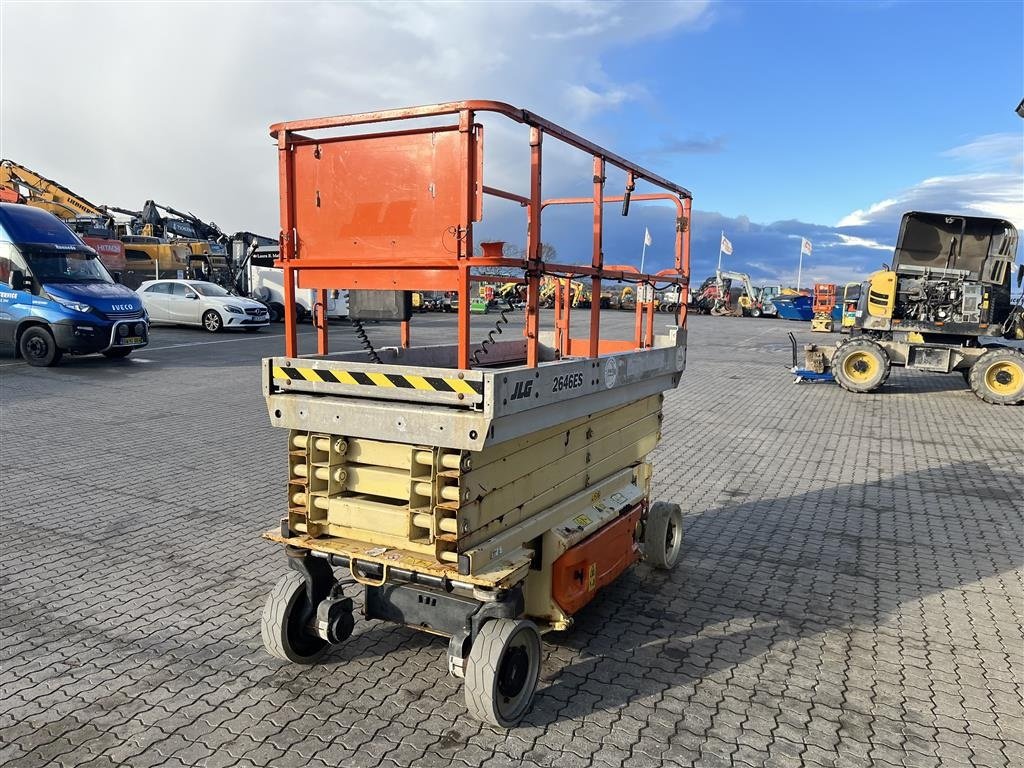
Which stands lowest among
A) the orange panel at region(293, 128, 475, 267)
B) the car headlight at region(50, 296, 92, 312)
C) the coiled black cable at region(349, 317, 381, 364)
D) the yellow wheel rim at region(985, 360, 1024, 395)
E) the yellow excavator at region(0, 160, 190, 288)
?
the yellow wheel rim at region(985, 360, 1024, 395)

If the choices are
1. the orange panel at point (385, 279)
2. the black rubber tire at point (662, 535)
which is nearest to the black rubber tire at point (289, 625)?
the orange panel at point (385, 279)

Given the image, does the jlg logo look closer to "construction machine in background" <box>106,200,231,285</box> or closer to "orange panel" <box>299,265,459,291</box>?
"orange panel" <box>299,265,459,291</box>

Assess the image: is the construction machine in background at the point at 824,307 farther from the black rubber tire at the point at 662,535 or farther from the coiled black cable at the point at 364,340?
the coiled black cable at the point at 364,340

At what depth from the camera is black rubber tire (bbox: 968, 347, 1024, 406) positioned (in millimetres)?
13312

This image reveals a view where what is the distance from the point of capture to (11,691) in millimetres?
3697

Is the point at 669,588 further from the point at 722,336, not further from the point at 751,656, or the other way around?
the point at 722,336

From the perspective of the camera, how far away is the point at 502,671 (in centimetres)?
343

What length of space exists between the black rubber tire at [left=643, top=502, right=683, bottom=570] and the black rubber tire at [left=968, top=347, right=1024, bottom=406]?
11152mm

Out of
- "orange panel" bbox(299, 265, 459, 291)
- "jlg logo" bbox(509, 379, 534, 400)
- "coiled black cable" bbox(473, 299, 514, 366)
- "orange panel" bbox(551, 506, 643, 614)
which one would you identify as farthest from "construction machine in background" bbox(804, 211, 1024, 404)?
"orange panel" bbox(299, 265, 459, 291)

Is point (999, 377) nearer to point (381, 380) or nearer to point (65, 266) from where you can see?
point (381, 380)

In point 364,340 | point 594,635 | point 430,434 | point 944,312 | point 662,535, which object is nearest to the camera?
point 430,434

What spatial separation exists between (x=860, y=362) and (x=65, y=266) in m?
16.6

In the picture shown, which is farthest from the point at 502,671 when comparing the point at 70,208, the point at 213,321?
the point at 70,208

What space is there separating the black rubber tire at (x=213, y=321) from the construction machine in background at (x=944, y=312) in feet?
57.7
